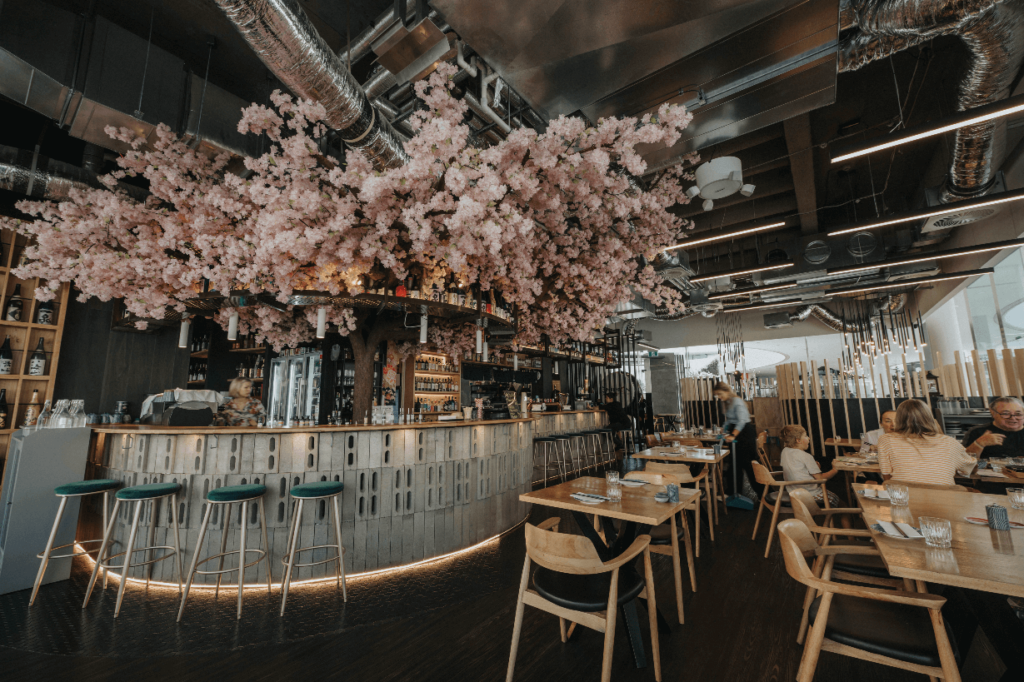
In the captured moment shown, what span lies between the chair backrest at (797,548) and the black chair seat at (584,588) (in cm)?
72

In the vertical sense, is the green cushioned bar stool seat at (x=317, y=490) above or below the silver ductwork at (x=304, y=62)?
below

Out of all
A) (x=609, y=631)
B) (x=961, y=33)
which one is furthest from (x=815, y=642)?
(x=961, y=33)

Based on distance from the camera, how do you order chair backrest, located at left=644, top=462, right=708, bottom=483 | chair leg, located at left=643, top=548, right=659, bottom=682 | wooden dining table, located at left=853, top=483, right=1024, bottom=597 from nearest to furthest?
wooden dining table, located at left=853, top=483, right=1024, bottom=597, chair leg, located at left=643, top=548, right=659, bottom=682, chair backrest, located at left=644, top=462, right=708, bottom=483

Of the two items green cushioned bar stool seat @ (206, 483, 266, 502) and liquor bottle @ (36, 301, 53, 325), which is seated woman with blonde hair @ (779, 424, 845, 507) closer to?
green cushioned bar stool seat @ (206, 483, 266, 502)

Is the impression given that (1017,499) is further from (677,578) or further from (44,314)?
(44,314)


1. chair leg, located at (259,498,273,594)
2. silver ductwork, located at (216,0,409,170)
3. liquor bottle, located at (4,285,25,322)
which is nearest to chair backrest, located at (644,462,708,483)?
chair leg, located at (259,498,273,594)

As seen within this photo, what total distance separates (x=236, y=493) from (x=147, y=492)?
0.67 metres

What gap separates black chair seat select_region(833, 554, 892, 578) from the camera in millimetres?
2367

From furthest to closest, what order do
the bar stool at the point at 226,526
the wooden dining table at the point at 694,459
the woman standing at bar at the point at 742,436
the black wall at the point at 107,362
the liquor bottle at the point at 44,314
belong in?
the woman standing at bar at the point at 742,436
the black wall at the point at 107,362
the liquor bottle at the point at 44,314
the wooden dining table at the point at 694,459
the bar stool at the point at 226,526

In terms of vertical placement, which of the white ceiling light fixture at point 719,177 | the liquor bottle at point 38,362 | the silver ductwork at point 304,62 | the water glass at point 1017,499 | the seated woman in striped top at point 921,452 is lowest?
the water glass at point 1017,499

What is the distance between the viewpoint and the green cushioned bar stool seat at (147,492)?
3.14 metres

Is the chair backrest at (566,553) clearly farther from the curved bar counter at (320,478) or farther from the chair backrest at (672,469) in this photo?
the curved bar counter at (320,478)

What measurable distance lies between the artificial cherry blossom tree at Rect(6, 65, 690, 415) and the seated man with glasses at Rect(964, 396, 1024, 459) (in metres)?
3.42

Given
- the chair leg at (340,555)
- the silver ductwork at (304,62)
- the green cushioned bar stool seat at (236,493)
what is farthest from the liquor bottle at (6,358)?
the silver ductwork at (304,62)
